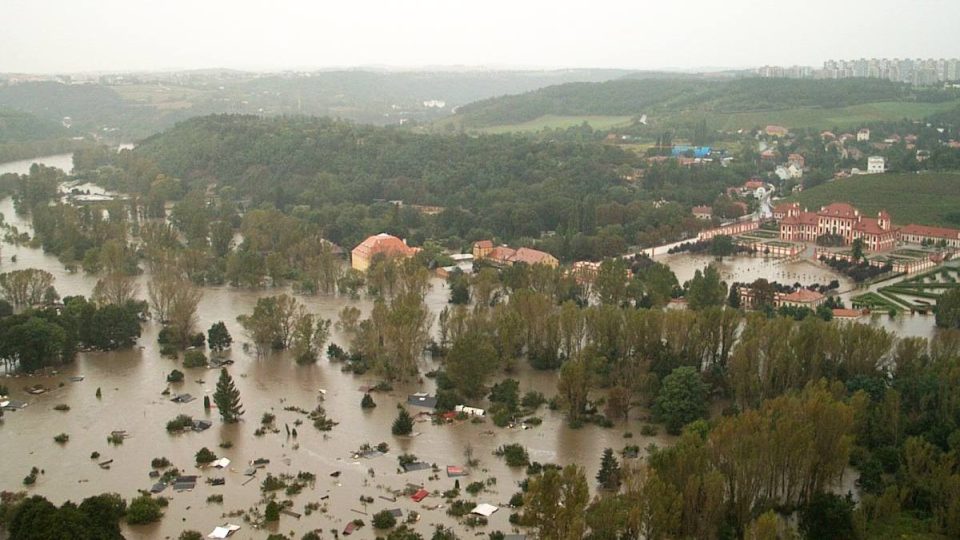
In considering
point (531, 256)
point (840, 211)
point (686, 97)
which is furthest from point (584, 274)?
point (686, 97)

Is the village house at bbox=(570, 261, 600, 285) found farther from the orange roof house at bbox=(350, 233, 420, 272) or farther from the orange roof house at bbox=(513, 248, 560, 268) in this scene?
the orange roof house at bbox=(350, 233, 420, 272)

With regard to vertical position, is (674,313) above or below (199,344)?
above

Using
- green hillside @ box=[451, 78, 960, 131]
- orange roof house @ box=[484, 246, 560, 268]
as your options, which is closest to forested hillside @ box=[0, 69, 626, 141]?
green hillside @ box=[451, 78, 960, 131]

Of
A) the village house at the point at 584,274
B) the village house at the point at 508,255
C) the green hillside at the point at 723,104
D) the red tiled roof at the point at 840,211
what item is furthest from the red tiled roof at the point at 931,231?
the green hillside at the point at 723,104

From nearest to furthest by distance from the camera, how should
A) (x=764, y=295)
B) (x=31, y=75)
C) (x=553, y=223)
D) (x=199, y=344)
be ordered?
(x=199, y=344)
(x=764, y=295)
(x=553, y=223)
(x=31, y=75)

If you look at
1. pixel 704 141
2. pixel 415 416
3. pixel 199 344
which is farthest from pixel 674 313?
pixel 704 141

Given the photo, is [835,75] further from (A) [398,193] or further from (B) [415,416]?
(B) [415,416]

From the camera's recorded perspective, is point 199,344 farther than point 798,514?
Yes
